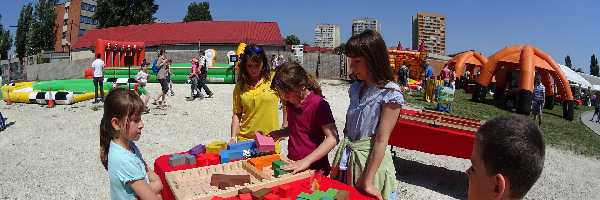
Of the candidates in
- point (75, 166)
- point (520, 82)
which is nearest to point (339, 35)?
point (520, 82)

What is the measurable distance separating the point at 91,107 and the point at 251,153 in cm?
1125

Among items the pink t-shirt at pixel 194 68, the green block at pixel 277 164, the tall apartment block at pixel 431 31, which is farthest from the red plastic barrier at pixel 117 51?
the tall apartment block at pixel 431 31

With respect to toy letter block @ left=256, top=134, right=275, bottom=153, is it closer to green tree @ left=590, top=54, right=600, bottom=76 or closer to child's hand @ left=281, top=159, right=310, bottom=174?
child's hand @ left=281, top=159, right=310, bottom=174

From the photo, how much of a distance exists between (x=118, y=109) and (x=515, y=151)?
6.22ft

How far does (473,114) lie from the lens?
14164mm

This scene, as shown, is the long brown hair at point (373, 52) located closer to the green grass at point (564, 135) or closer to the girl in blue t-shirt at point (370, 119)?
the girl in blue t-shirt at point (370, 119)

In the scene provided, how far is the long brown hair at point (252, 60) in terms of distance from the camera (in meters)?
3.51

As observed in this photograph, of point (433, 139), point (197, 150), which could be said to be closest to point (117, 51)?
point (433, 139)

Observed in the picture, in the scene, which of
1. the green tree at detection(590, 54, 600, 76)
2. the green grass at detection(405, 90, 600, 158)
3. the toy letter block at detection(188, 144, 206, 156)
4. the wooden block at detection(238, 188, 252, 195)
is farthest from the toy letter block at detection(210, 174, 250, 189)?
the green tree at detection(590, 54, 600, 76)

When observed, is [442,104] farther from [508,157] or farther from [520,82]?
[508,157]

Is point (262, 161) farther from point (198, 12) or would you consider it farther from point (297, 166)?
point (198, 12)

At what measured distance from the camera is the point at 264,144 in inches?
114

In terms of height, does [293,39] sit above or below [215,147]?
above

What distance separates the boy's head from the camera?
1.23 m
